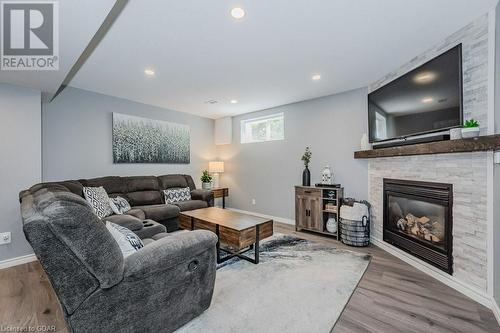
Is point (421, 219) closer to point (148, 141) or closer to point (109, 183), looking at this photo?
point (109, 183)

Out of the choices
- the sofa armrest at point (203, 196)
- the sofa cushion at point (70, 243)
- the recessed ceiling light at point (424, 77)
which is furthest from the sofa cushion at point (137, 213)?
the recessed ceiling light at point (424, 77)

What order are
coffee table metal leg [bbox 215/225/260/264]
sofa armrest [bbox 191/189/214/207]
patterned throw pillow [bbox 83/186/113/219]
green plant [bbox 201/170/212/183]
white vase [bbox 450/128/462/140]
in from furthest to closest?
green plant [bbox 201/170/212/183]
sofa armrest [bbox 191/189/214/207]
patterned throw pillow [bbox 83/186/113/219]
coffee table metal leg [bbox 215/225/260/264]
white vase [bbox 450/128/462/140]

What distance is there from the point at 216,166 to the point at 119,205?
262cm

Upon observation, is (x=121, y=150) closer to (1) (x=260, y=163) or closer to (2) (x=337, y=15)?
(1) (x=260, y=163)

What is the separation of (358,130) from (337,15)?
2237mm

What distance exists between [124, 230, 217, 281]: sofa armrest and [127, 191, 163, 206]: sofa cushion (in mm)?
2746

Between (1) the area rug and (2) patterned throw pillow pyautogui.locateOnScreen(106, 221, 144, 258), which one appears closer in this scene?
(2) patterned throw pillow pyautogui.locateOnScreen(106, 221, 144, 258)

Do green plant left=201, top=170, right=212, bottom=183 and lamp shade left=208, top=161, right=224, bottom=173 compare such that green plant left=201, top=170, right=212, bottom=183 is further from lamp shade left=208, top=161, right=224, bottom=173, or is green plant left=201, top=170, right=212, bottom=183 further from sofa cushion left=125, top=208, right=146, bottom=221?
sofa cushion left=125, top=208, right=146, bottom=221

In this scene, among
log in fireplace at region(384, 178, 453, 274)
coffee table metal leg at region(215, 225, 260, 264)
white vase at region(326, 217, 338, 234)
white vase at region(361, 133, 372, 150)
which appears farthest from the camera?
white vase at region(326, 217, 338, 234)

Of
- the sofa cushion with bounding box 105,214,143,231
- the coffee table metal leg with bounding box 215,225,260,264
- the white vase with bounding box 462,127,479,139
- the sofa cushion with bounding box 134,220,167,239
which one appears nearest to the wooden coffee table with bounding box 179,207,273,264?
the coffee table metal leg with bounding box 215,225,260,264

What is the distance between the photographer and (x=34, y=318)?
178 cm

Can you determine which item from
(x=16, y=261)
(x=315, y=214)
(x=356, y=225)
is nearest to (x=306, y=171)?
(x=315, y=214)

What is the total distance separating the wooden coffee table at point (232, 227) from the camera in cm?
250

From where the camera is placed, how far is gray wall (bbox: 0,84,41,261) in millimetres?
2732
